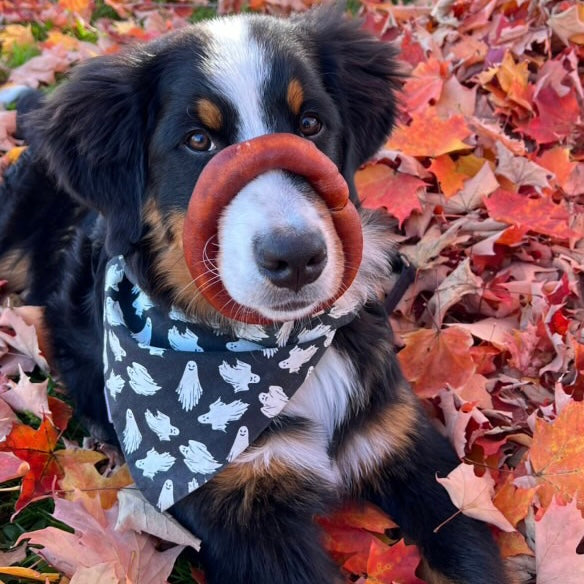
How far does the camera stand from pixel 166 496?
2.72 metres

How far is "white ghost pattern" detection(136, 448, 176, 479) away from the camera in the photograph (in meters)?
2.77

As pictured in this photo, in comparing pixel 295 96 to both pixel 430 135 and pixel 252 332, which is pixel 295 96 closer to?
pixel 252 332

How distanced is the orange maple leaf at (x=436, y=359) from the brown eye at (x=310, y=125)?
1.28 m

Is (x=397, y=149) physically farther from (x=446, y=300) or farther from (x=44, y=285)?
(x=44, y=285)

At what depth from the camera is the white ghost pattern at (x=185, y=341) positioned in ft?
9.24

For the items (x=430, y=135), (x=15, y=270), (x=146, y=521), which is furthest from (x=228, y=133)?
(x=15, y=270)

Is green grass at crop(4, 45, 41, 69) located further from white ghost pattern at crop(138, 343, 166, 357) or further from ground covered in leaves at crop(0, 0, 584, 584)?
white ghost pattern at crop(138, 343, 166, 357)

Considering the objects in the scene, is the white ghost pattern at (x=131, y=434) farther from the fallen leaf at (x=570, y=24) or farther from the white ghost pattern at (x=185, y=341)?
the fallen leaf at (x=570, y=24)

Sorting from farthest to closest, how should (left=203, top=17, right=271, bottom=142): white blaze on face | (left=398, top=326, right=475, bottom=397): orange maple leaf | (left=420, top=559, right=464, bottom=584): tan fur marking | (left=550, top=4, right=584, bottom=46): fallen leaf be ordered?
(left=550, top=4, right=584, bottom=46): fallen leaf, (left=398, top=326, right=475, bottom=397): orange maple leaf, (left=420, top=559, right=464, bottom=584): tan fur marking, (left=203, top=17, right=271, bottom=142): white blaze on face

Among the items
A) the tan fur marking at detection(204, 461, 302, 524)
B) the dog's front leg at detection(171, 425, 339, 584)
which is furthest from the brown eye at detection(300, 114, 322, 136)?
the tan fur marking at detection(204, 461, 302, 524)

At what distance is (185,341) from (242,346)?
23 centimetres

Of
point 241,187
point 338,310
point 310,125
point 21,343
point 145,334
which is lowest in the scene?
point 21,343

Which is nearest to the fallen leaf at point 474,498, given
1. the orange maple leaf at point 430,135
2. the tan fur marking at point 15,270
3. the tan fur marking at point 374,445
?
the tan fur marking at point 374,445

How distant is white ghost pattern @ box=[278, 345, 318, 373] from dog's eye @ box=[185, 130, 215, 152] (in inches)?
32.0
